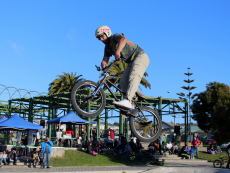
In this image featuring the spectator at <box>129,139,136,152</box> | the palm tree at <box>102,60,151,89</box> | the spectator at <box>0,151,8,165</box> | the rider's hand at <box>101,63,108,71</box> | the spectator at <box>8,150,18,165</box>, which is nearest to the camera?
the rider's hand at <box>101,63,108,71</box>

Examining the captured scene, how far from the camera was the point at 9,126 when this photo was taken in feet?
67.5

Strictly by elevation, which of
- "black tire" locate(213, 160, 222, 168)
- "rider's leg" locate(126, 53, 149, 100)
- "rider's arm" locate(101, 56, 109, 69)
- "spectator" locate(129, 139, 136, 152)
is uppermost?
"rider's arm" locate(101, 56, 109, 69)

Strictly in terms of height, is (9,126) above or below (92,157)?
above

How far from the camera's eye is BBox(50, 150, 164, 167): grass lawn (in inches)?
816

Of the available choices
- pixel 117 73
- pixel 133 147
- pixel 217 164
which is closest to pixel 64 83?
pixel 117 73

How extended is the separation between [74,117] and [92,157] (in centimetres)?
360

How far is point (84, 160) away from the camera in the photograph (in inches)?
843

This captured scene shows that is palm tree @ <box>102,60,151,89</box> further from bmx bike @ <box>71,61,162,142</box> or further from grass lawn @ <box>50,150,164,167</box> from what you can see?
bmx bike @ <box>71,61,162,142</box>

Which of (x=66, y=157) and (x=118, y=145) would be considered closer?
(x=66, y=157)

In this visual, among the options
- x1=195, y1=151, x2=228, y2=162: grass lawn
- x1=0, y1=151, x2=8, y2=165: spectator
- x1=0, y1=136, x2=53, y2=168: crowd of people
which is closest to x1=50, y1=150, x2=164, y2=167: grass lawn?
x1=0, y1=136, x2=53, y2=168: crowd of people

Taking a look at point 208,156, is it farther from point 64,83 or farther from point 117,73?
point 64,83

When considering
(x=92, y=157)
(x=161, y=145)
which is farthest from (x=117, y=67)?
(x=92, y=157)

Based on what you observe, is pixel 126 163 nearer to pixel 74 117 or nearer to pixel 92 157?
pixel 92 157

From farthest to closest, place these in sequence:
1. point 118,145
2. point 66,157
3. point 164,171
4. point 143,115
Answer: point 118,145
point 66,157
point 164,171
point 143,115
